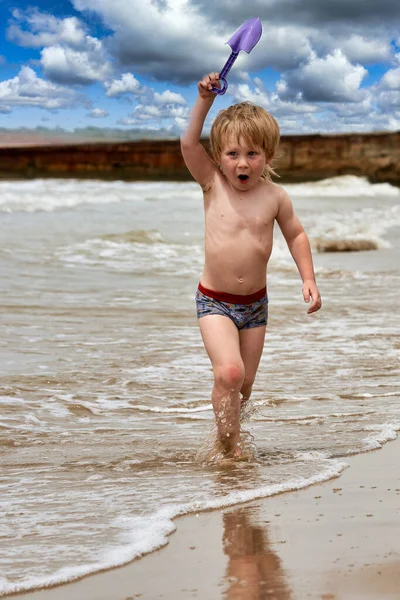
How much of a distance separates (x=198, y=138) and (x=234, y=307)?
0.66m

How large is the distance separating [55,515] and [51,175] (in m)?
29.9

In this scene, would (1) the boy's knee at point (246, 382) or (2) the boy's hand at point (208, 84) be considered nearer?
(2) the boy's hand at point (208, 84)

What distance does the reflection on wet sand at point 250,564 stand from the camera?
226 cm

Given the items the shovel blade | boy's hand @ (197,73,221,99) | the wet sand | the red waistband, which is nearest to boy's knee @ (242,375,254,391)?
the red waistband

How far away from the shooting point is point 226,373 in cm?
356

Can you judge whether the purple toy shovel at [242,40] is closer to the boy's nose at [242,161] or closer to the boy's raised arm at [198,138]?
the boy's raised arm at [198,138]

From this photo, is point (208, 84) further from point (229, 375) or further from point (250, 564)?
point (250, 564)

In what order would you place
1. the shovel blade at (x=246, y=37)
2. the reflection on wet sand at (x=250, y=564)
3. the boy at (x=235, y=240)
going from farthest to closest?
the boy at (x=235, y=240) < the shovel blade at (x=246, y=37) < the reflection on wet sand at (x=250, y=564)

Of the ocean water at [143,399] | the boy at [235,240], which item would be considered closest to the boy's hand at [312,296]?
the boy at [235,240]

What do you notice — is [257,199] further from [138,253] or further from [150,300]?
[138,253]

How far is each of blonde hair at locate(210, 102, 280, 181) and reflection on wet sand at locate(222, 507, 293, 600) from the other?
4.59 feet

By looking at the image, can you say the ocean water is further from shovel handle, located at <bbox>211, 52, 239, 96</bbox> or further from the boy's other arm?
shovel handle, located at <bbox>211, 52, 239, 96</bbox>

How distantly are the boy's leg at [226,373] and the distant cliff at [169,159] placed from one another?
94.5ft

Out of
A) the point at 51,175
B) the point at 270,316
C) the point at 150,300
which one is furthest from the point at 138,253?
the point at 51,175
